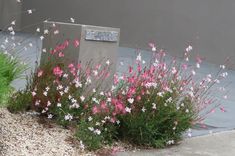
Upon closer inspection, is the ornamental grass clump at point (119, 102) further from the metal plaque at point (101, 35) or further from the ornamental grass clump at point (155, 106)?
the metal plaque at point (101, 35)

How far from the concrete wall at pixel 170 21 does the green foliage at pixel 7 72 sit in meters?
11.6

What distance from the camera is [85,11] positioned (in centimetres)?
2059

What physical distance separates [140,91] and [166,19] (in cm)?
1226

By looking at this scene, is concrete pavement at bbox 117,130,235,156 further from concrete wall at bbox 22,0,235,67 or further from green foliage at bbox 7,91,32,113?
concrete wall at bbox 22,0,235,67

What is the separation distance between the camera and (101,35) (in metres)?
7.21

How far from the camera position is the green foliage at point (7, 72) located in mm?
5605

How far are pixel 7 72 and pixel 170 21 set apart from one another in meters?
12.7

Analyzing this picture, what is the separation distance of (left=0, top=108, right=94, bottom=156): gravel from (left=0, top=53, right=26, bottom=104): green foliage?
319 mm

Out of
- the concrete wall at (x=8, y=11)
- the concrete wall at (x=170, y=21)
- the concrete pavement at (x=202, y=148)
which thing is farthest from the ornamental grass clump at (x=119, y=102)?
the concrete wall at (x=8, y=11)

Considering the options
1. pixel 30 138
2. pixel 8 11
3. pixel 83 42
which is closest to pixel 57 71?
pixel 83 42

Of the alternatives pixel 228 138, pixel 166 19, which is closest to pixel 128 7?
pixel 166 19

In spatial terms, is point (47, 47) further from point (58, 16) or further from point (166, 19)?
point (58, 16)

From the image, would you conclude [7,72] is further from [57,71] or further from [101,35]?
[101,35]

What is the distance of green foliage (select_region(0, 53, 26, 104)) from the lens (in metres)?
5.61
